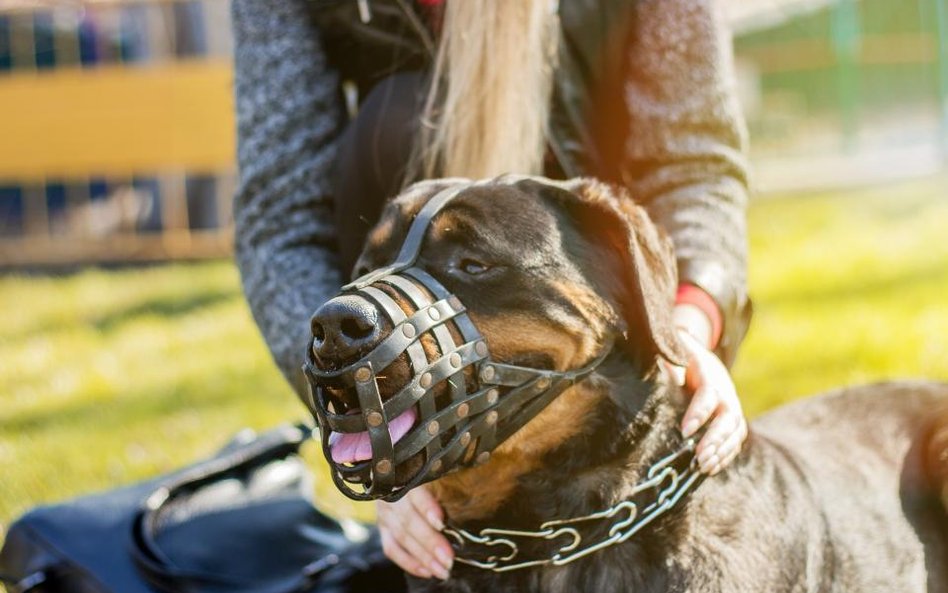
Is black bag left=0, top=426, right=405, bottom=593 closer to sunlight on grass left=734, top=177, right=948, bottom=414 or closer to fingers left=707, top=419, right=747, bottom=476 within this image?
fingers left=707, top=419, right=747, bottom=476

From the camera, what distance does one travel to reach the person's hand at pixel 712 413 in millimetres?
2174

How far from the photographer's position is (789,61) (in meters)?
15.1

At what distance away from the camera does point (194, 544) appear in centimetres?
277

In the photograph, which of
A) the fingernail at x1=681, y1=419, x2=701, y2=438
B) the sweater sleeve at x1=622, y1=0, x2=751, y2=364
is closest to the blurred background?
the sweater sleeve at x1=622, y1=0, x2=751, y2=364

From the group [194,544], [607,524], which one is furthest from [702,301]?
[194,544]

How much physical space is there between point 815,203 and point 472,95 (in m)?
8.15

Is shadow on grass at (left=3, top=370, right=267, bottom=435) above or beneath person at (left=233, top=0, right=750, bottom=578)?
beneath

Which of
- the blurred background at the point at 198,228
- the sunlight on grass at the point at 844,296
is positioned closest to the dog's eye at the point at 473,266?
the blurred background at the point at 198,228

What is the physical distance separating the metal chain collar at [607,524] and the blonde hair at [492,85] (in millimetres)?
852

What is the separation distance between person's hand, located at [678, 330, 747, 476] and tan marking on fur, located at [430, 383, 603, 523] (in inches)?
7.9

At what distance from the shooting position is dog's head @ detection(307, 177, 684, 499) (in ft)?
6.16

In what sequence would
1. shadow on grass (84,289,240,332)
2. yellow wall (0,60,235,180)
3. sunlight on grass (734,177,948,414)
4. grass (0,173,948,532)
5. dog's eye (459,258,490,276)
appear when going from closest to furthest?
1. dog's eye (459,258,490,276)
2. grass (0,173,948,532)
3. sunlight on grass (734,177,948,414)
4. shadow on grass (84,289,240,332)
5. yellow wall (0,60,235,180)

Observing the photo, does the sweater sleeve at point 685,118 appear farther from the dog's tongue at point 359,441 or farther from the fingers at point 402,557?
the dog's tongue at point 359,441

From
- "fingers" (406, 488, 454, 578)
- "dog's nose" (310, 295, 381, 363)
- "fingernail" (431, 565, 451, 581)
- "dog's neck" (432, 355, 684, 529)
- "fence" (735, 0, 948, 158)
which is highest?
"dog's nose" (310, 295, 381, 363)
